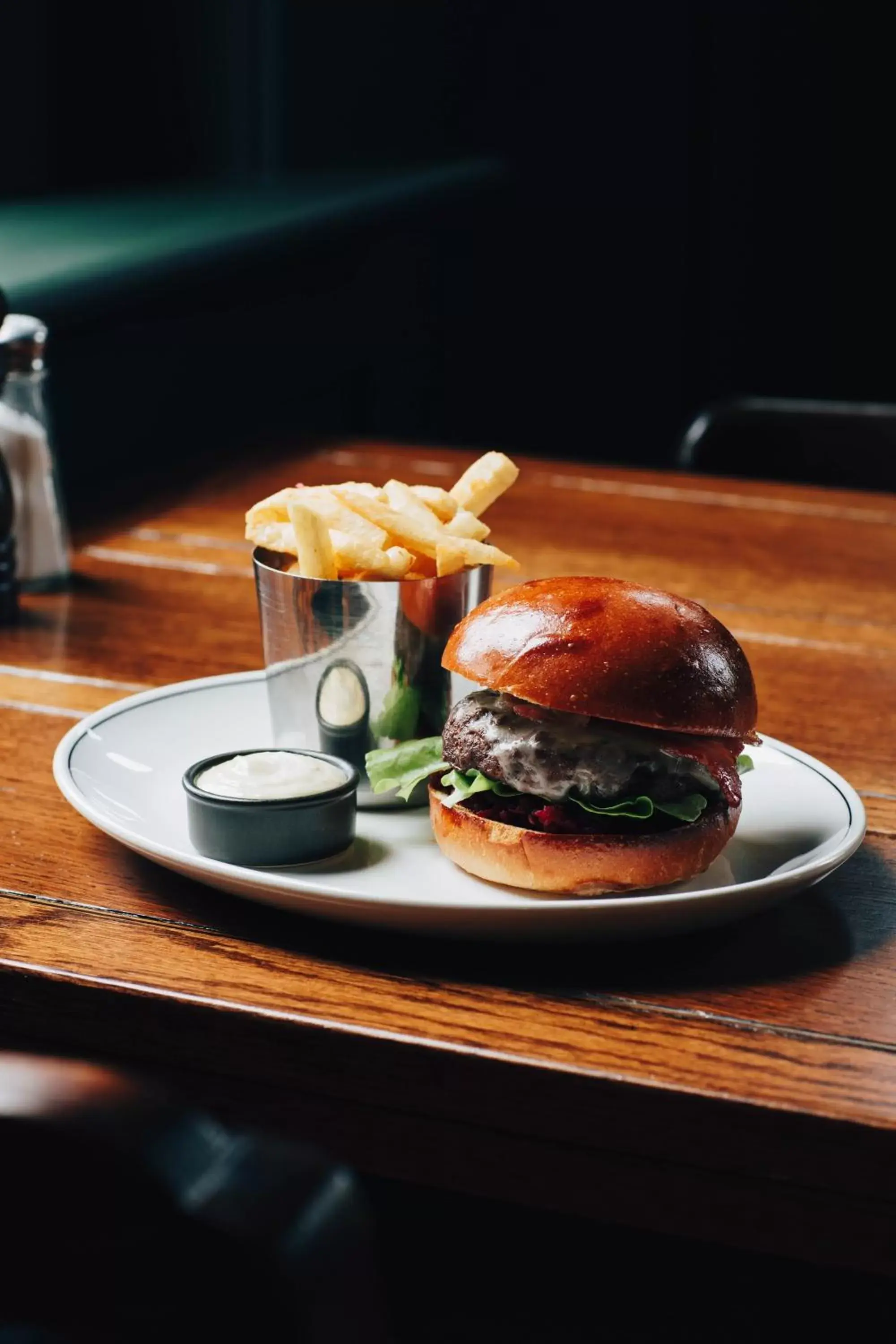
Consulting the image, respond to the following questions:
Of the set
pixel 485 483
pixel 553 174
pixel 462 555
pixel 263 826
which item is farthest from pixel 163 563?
pixel 553 174

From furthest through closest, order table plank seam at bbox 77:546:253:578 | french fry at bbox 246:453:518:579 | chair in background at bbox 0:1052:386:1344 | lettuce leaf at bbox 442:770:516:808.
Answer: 1. table plank seam at bbox 77:546:253:578
2. french fry at bbox 246:453:518:579
3. lettuce leaf at bbox 442:770:516:808
4. chair in background at bbox 0:1052:386:1344

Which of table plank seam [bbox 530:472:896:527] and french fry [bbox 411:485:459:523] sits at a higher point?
french fry [bbox 411:485:459:523]

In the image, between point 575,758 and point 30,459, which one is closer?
point 575,758

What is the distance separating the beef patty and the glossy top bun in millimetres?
16

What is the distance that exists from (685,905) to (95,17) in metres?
3.64

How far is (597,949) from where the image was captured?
0.91 meters

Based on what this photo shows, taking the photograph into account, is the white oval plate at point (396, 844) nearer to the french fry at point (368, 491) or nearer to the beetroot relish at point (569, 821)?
the beetroot relish at point (569, 821)

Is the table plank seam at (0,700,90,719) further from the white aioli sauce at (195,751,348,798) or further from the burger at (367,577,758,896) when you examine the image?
the burger at (367,577,758,896)

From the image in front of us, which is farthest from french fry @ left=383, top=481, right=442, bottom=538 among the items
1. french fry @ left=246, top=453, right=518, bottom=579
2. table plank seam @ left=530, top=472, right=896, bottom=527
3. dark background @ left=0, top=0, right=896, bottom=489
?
dark background @ left=0, top=0, right=896, bottom=489

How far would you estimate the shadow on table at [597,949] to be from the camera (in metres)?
0.88

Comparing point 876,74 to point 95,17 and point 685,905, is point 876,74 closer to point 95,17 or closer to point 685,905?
point 95,17

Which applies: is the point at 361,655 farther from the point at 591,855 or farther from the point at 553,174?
the point at 553,174

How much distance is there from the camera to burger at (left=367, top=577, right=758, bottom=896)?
0.93 metres

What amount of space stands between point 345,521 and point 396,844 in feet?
0.77
